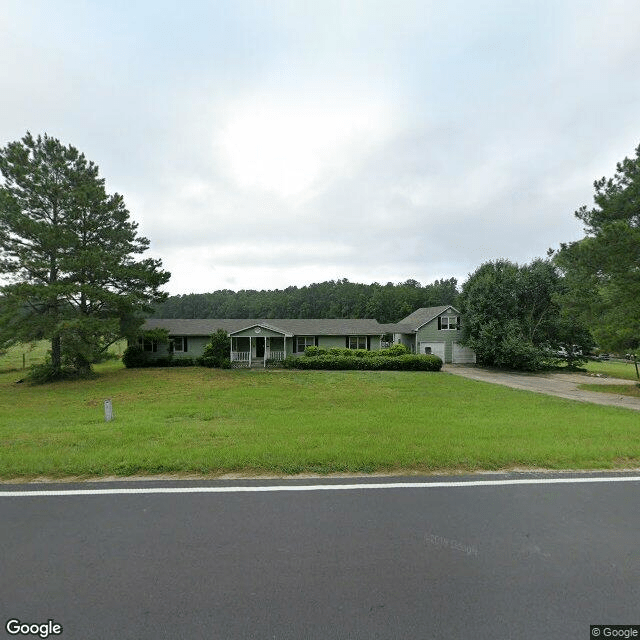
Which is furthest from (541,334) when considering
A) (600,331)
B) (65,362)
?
(65,362)

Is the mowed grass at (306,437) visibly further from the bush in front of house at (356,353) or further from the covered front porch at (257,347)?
the covered front porch at (257,347)

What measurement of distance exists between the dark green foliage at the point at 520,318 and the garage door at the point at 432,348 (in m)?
2.95

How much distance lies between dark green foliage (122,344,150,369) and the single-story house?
0.97 metres

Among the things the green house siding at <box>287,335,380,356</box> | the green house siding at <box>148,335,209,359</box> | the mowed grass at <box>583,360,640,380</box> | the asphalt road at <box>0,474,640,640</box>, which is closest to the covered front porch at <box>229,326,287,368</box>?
the green house siding at <box>287,335,380,356</box>

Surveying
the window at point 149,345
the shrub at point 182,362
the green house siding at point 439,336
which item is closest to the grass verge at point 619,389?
the green house siding at point 439,336

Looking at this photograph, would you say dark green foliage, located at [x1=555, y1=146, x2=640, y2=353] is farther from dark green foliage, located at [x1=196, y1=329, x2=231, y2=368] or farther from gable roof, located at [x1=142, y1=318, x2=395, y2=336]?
dark green foliage, located at [x1=196, y1=329, x2=231, y2=368]

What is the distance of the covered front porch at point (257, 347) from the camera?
2713 cm

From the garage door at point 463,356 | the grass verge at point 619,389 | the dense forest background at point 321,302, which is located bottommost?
the grass verge at point 619,389

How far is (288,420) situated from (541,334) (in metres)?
27.5

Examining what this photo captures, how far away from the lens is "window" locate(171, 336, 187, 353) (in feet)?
95.1

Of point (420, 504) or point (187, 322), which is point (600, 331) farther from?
point (187, 322)

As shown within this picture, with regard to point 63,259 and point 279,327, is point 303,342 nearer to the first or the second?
point 279,327

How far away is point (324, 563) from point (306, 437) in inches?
145

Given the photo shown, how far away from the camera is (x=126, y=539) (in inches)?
132
